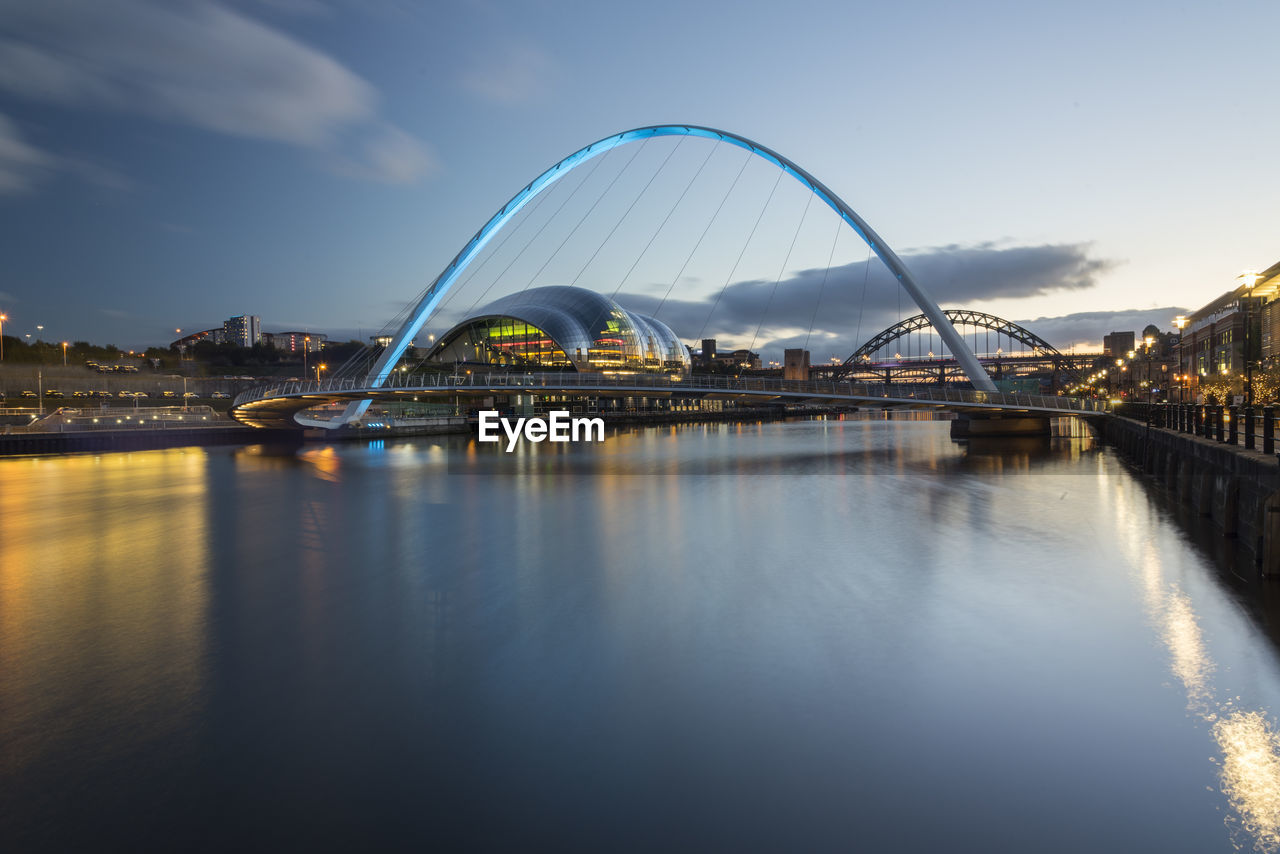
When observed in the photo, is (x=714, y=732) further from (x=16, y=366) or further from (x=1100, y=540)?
(x=16, y=366)

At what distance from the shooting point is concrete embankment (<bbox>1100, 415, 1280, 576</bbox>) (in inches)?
435

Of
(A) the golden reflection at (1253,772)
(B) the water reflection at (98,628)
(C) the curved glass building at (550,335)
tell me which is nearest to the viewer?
(A) the golden reflection at (1253,772)

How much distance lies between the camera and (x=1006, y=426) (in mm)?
48000

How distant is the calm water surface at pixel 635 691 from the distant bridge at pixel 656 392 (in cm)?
2190

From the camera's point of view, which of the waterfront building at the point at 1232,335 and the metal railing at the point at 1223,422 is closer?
the metal railing at the point at 1223,422

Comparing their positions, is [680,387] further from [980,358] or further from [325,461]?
[980,358]

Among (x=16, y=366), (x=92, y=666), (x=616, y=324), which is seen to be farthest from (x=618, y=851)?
(x=616, y=324)

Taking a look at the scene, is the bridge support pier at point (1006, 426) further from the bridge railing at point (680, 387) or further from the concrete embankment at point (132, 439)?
the concrete embankment at point (132, 439)

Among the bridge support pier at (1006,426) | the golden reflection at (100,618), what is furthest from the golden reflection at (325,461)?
the bridge support pier at (1006,426)

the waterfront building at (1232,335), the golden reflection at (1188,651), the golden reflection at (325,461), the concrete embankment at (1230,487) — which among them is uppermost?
the waterfront building at (1232,335)

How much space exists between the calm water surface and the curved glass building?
72.9 m

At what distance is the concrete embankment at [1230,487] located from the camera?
1105 cm

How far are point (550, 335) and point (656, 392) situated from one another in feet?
169

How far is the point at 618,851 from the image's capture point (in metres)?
4.64
